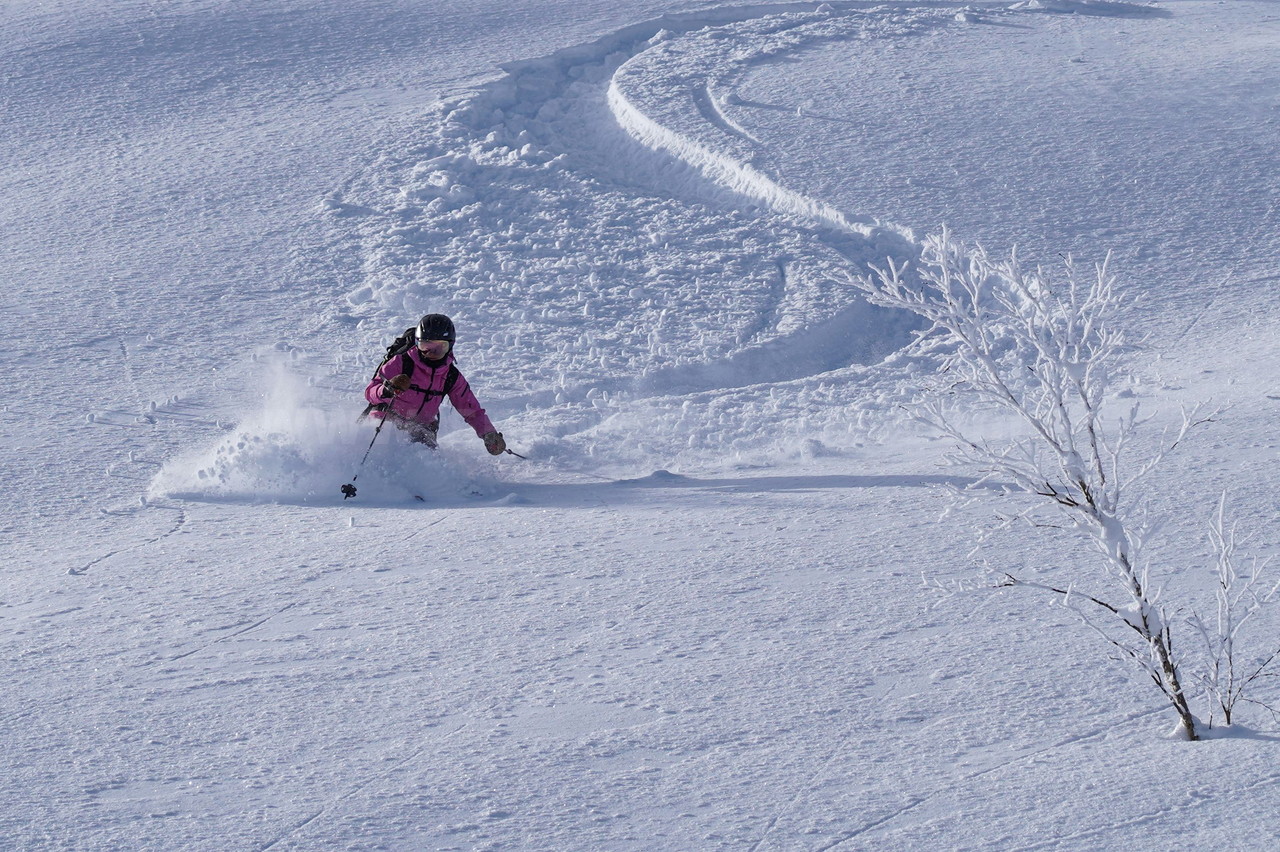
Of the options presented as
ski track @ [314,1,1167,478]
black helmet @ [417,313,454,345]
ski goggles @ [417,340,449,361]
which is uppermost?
black helmet @ [417,313,454,345]

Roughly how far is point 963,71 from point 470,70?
18.9 feet

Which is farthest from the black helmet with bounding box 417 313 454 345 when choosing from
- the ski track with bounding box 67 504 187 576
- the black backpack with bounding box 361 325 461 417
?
the ski track with bounding box 67 504 187 576

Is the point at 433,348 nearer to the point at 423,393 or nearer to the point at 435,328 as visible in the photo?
the point at 435,328

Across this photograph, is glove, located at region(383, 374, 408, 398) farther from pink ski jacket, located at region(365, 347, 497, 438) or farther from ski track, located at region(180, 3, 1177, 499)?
ski track, located at region(180, 3, 1177, 499)

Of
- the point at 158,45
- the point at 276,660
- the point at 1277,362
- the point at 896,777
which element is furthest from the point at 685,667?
the point at 158,45

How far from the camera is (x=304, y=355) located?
9.27 metres

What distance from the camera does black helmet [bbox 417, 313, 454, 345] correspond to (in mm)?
6680

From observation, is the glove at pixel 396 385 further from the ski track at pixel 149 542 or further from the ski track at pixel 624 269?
the ski track at pixel 149 542

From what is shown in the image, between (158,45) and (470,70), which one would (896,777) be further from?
(158,45)

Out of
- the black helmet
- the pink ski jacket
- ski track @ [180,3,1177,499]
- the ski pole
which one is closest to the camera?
the ski pole

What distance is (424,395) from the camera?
6.89 metres

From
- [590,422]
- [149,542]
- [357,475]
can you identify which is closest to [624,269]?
[590,422]

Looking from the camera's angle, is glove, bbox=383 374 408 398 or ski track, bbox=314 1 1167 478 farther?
ski track, bbox=314 1 1167 478

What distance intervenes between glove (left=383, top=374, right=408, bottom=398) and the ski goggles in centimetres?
18
